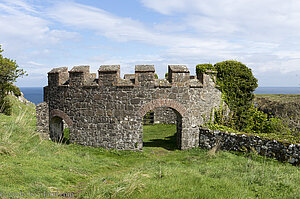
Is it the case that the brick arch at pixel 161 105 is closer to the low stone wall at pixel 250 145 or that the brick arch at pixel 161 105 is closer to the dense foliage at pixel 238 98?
the low stone wall at pixel 250 145

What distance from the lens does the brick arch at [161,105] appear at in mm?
12570

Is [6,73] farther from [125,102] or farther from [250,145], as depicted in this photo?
[250,145]

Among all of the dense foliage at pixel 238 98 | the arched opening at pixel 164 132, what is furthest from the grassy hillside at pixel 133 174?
the dense foliage at pixel 238 98

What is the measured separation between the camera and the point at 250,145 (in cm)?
1127

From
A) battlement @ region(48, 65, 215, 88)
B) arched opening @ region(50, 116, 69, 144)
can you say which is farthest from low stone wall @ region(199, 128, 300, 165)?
arched opening @ region(50, 116, 69, 144)

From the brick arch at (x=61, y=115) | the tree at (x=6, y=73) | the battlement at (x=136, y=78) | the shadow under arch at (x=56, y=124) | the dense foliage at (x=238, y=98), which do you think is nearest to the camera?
the battlement at (x=136, y=78)

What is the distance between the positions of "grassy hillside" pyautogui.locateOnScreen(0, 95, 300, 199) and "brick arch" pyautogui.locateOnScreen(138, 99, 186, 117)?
2272 mm

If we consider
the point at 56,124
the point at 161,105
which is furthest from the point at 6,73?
the point at 161,105

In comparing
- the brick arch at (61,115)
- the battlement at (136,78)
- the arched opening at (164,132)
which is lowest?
the arched opening at (164,132)

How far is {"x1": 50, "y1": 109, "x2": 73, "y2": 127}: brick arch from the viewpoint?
1352 centimetres

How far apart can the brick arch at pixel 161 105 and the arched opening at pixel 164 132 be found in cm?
34

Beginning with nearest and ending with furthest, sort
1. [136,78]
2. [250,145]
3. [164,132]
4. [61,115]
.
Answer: [250,145]
[136,78]
[61,115]
[164,132]

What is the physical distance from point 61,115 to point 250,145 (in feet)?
34.9

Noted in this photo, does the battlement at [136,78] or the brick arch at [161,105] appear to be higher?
the battlement at [136,78]
